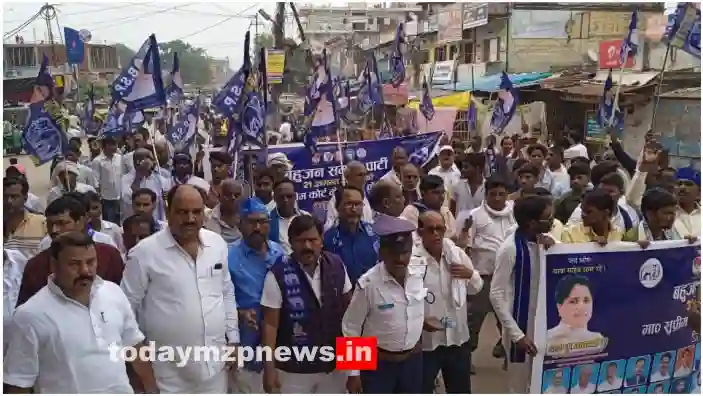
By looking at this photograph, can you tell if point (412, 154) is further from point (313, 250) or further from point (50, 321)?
point (50, 321)

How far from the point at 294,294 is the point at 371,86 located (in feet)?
23.6

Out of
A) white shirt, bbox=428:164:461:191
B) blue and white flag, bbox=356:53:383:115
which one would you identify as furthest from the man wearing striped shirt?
blue and white flag, bbox=356:53:383:115

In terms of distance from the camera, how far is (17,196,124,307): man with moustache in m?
3.46

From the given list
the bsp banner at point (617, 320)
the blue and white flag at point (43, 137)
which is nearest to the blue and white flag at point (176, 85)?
the blue and white flag at point (43, 137)

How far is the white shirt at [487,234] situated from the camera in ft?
17.2

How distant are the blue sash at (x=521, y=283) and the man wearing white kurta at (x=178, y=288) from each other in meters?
1.58

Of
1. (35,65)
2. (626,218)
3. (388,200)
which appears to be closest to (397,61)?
(388,200)

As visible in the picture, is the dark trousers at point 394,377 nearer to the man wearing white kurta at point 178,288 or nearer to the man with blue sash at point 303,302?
the man with blue sash at point 303,302

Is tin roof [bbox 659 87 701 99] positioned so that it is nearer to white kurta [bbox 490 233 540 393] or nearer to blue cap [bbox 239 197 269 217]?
white kurta [bbox 490 233 540 393]

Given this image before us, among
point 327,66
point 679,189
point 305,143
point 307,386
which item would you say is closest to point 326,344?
point 307,386

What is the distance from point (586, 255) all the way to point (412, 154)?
180 inches

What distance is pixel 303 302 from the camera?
358 cm

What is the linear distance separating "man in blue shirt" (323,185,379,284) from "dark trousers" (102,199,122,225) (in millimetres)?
Answer: 5469

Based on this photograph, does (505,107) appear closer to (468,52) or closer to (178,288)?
(178,288)
